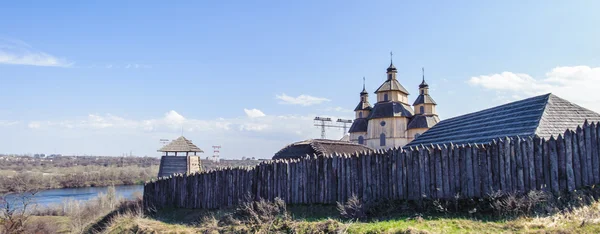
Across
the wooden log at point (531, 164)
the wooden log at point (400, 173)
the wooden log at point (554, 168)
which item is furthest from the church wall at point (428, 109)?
the wooden log at point (554, 168)

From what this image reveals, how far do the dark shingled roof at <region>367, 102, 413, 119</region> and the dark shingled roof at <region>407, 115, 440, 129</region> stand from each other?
789mm

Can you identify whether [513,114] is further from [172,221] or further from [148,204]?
[148,204]

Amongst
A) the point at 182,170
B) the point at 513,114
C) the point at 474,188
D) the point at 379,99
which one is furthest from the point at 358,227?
the point at 379,99

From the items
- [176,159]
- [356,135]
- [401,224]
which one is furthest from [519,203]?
[356,135]

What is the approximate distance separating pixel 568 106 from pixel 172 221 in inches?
466

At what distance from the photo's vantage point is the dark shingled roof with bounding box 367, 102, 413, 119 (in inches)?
1384

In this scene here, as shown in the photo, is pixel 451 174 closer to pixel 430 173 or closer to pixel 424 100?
pixel 430 173

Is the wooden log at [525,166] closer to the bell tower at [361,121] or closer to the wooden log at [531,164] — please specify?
the wooden log at [531,164]

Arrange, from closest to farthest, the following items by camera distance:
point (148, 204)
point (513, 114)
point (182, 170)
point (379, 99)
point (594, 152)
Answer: point (594, 152) → point (513, 114) → point (148, 204) → point (182, 170) → point (379, 99)

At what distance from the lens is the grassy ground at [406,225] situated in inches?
257

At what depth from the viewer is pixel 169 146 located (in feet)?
88.9

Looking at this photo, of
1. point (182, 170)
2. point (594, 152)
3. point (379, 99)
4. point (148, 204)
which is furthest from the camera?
point (379, 99)

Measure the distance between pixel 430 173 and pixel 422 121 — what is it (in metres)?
27.1

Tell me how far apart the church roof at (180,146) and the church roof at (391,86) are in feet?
58.4
